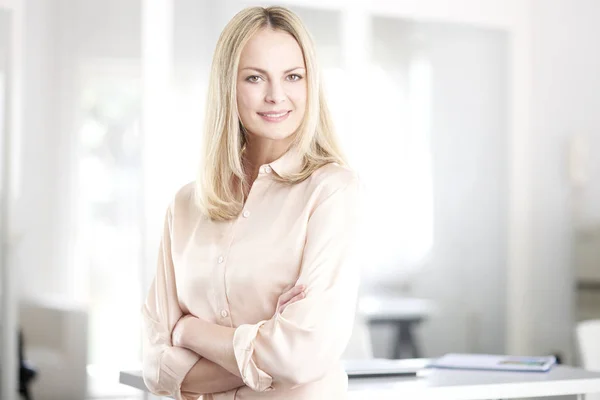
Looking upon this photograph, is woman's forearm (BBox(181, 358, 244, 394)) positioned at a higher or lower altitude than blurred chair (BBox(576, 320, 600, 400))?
higher

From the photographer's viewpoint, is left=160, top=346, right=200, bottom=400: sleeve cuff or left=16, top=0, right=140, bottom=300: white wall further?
left=16, top=0, right=140, bottom=300: white wall

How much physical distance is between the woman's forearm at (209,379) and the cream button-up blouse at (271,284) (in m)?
0.01

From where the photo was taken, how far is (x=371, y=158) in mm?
5098

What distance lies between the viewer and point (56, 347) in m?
4.20

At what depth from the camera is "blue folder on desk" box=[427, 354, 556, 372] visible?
89.7 inches

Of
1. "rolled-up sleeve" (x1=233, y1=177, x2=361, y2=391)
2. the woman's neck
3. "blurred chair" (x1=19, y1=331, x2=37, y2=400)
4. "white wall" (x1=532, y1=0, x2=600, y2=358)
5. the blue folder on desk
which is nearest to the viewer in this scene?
"rolled-up sleeve" (x1=233, y1=177, x2=361, y2=391)

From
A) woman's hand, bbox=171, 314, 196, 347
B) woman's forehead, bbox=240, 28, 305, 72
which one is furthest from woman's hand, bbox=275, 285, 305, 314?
woman's forehead, bbox=240, 28, 305, 72

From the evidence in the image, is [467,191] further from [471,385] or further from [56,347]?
[471,385]

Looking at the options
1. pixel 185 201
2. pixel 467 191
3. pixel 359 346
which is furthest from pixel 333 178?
pixel 467 191

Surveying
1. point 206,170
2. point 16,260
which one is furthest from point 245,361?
point 16,260

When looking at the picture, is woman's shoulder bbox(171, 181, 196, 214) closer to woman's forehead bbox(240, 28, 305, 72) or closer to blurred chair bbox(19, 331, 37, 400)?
woman's forehead bbox(240, 28, 305, 72)

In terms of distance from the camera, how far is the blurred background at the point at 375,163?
420 centimetres

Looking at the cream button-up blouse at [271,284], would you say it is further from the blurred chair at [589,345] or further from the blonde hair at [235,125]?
the blurred chair at [589,345]

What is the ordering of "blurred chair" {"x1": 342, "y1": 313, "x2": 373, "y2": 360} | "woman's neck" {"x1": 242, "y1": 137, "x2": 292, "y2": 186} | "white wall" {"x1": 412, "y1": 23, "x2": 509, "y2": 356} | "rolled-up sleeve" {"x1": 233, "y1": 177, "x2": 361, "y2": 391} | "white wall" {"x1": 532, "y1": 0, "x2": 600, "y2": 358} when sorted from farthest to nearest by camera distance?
"white wall" {"x1": 532, "y1": 0, "x2": 600, "y2": 358} < "white wall" {"x1": 412, "y1": 23, "x2": 509, "y2": 356} < "blurred chair" {"x1": 342, "y1": 313, "x2": 373, "y2": 360} < "woman's neck" {"x1": 242, "y1": 137, "x2": 292, "y2": 186} < "rolled-up sleeve" {"x1": 233, "y1": 177, "x2": 361, "y2": 391}
